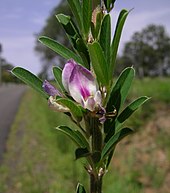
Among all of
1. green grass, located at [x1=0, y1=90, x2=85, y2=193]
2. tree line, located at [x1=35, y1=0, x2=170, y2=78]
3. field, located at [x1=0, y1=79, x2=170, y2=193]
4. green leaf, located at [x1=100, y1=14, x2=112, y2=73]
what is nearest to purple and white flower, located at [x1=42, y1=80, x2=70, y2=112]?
green leaf, located at [x1=100, y1=14, x2=112, y2=73]

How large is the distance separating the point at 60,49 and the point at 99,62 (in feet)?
0.40

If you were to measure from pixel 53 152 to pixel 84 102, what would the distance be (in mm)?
5494

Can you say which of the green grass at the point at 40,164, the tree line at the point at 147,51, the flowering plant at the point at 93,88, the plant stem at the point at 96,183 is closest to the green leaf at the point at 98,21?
the flowering plant at the point at 93,88

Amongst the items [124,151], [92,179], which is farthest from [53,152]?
[92,179]

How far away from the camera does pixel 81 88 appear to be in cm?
57

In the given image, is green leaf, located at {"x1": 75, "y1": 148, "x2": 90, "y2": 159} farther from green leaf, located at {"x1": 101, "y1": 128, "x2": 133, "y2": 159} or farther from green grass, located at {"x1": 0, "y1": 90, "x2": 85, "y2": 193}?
green grass, located at {"x1": 0, "y1": 90, "x2": 85, "y2": 193}

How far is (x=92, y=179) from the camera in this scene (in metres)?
0.64

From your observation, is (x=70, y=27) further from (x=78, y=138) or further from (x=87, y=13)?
(x=78, y=138)

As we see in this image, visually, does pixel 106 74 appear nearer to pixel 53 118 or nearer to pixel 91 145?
pixel 91 145

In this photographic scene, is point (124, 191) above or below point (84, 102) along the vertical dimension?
below

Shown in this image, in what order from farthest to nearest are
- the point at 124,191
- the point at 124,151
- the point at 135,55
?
the point at 135,55, the point at 124,151, the point at 124,191

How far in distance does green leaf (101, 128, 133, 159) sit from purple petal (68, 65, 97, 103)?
86 millimetres

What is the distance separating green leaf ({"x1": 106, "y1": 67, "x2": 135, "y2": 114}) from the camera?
64cm

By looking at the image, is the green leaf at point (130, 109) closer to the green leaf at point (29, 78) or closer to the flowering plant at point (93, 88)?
the flowering plant at point (93, 88)
